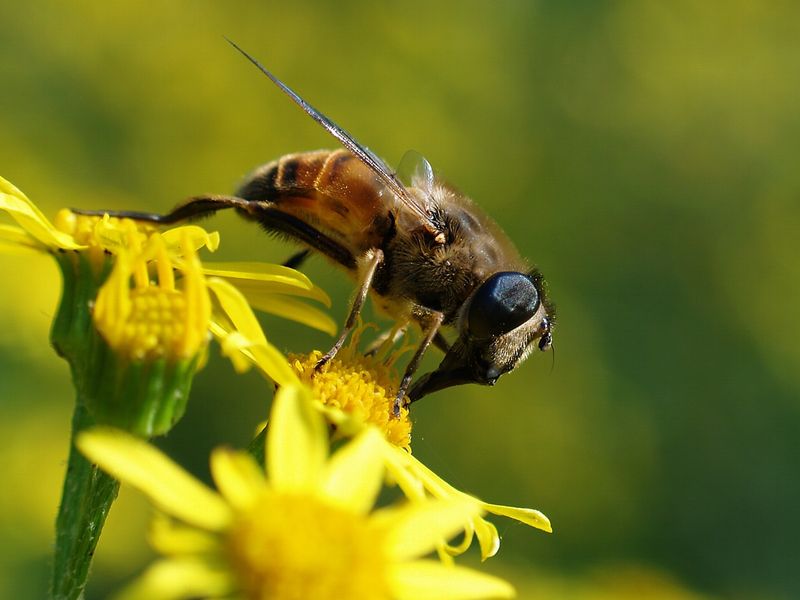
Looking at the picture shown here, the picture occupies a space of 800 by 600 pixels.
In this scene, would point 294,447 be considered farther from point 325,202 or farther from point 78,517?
point 325,202

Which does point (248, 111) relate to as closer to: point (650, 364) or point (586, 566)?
point (650, 364)

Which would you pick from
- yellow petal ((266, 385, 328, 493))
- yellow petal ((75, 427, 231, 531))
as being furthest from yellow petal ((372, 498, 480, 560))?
yellow petal ((75, 427, 231, 531))

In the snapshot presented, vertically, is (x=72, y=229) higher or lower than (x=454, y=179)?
higher

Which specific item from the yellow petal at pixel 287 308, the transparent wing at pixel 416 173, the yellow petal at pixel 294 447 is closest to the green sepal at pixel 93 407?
the yellow petal at pixel 294 447

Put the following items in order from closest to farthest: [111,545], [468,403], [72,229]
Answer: [72,229] < [111,545] < [468,403]

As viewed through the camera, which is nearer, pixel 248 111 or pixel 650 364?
pixel 650 364

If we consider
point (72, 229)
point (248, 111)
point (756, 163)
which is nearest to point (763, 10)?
point (756, 163)

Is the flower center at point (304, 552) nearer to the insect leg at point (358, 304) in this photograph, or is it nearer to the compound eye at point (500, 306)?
the insect leg at point (358, 304)
